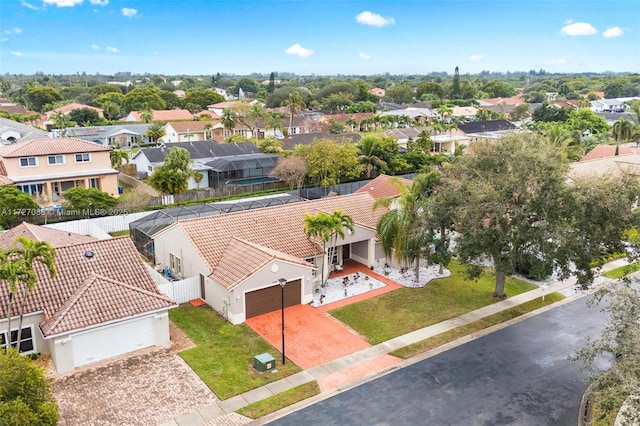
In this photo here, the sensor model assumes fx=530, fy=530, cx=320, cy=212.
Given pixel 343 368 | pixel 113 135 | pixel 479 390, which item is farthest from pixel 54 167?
pixel 479 390

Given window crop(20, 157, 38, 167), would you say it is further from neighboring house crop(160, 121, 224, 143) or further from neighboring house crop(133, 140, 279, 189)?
neighboring house crop(160, 121, 224, 143)

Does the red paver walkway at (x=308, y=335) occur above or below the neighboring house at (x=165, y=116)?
below

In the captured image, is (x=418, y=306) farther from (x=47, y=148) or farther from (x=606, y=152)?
(x=606, y=152)

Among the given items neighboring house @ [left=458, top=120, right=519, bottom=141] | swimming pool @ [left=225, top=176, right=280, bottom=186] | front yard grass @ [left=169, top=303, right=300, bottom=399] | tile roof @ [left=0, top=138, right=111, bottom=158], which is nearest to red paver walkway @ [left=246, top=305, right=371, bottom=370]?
front yard grass @ [left=169, top=303, right=300, bottom=399]

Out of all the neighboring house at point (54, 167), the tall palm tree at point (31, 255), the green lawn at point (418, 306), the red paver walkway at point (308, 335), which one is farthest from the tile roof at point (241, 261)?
the neighboring house at point (54, 167)

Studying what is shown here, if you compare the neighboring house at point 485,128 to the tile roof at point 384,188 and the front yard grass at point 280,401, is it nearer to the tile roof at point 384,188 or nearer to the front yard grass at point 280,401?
the tile roof at point 384,188

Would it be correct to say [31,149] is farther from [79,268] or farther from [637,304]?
[637,304]
